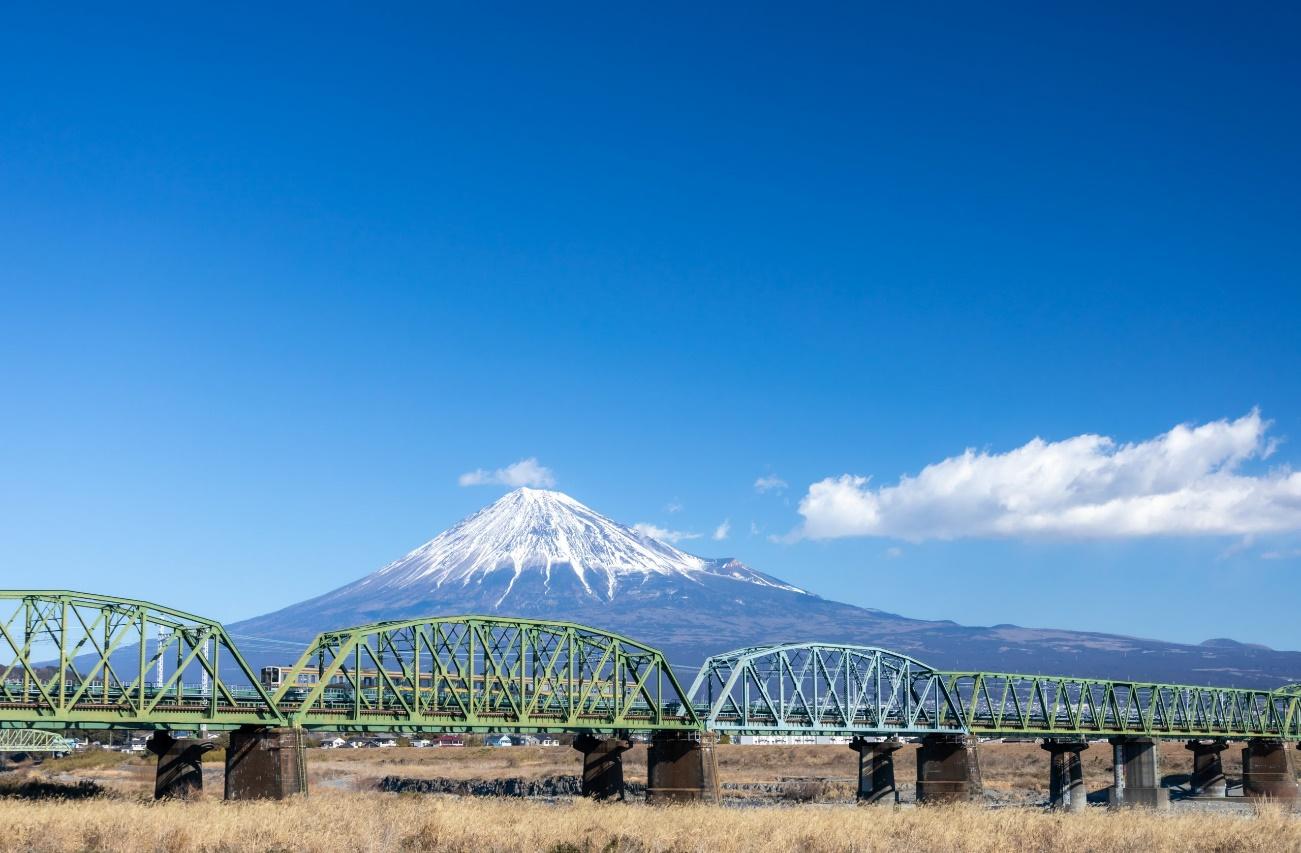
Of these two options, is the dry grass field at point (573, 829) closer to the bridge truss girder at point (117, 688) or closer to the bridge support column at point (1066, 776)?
the bridge truss girder at point (117, 688)

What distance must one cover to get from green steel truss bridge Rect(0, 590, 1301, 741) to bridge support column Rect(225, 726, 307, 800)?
1.00 metres

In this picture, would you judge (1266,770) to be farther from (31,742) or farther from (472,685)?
(31,742)

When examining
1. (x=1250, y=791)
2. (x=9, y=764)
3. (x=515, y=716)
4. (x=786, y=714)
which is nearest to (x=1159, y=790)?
(x=1250, y=791)

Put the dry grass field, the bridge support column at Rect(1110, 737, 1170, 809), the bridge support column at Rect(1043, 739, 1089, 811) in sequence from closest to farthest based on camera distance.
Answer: the dry grass field
the bridge support column at Rect(1043, 739, 1089, 811)
the bridge support column at Rect(1110, 737, 1170, 809)

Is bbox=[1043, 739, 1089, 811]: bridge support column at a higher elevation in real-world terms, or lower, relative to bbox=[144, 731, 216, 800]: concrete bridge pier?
lower

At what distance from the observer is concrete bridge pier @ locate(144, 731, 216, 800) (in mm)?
79562

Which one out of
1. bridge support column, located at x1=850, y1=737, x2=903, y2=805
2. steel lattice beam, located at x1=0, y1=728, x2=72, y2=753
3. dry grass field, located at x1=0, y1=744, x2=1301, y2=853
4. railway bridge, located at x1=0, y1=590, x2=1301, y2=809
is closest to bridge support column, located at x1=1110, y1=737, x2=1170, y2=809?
railway bridge, located at x1=0, y1=590, x2=1301, y2=809

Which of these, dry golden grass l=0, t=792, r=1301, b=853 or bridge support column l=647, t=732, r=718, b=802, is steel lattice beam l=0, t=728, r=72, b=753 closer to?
bridge support column l=647, t=732, r=718, b=802

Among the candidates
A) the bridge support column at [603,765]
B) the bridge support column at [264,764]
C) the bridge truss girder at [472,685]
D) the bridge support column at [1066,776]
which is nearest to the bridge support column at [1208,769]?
the bridge support column at [1066,776]

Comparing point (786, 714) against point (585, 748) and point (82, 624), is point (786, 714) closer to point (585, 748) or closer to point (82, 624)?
point (585, 748)

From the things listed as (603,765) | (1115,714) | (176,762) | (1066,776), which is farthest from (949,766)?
(176,762)

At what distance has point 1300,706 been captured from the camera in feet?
494

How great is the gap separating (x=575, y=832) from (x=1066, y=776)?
73.0 metres

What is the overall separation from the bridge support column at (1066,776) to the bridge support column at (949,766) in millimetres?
6569
